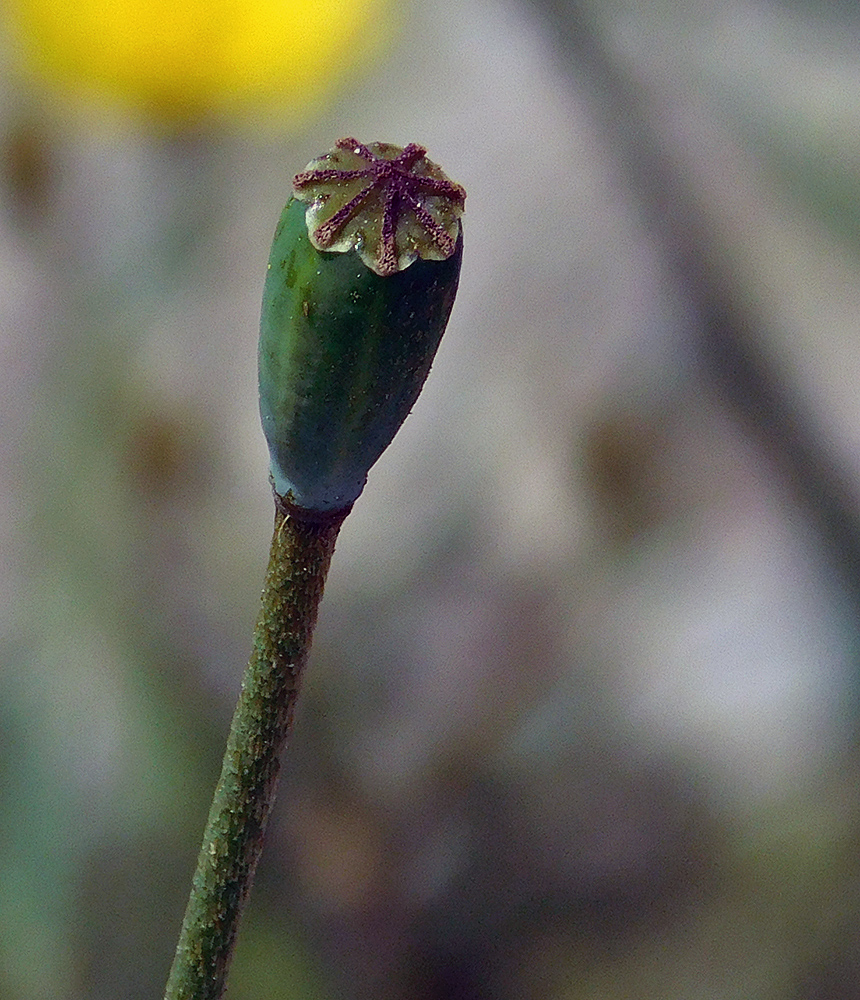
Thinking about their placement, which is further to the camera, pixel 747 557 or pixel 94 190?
pixel 94 190

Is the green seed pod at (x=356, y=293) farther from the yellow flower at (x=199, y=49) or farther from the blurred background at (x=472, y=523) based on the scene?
the yellow flower at (x=199, y=49)

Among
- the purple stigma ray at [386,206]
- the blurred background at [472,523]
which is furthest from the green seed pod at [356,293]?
the blurred background at [472,523]

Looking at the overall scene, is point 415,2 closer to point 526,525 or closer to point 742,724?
point 526,525

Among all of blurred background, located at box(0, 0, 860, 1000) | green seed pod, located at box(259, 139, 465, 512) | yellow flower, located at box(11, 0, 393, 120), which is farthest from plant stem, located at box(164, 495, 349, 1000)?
yellow flower, located at box(11, 0, 393, 120)

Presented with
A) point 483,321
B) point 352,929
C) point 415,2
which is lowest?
point 352,929

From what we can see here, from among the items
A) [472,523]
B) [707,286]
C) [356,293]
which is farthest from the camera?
[707,286]

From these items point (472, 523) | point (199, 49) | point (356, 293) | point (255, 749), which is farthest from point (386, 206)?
point (199, 49)

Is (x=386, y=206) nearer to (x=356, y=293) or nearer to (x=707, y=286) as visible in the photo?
(x=356, y=293)

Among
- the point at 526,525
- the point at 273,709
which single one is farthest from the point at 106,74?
the point at 273,709
